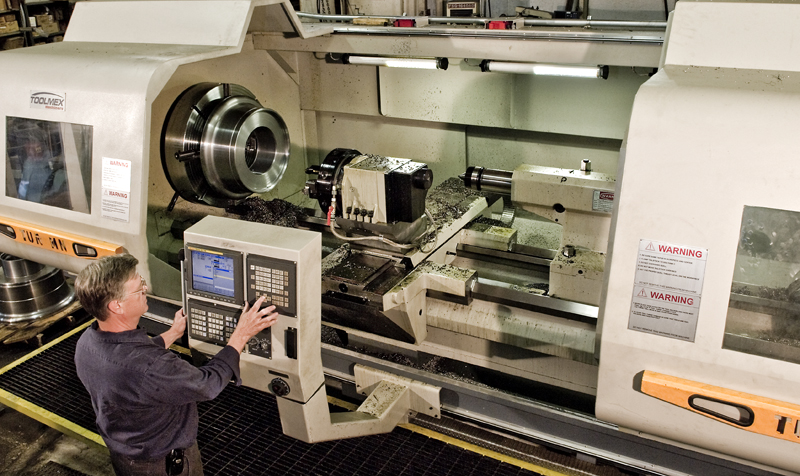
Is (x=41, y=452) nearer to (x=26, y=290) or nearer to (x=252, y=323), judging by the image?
(x=26, y=290)

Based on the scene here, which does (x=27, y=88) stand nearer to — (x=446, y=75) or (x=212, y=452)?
(x=212, y=452)

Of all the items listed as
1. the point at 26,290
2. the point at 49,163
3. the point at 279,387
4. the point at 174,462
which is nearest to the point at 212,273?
the point at 279,387

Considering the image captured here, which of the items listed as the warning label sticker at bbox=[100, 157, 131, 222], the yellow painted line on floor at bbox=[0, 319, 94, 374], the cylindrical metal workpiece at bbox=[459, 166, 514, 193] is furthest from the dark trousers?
the cylindrical metal workpiece at bbox=[459, 166, 514, 193]

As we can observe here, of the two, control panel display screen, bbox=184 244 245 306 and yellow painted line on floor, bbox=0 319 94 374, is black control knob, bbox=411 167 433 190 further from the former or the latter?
yellow painted line on floor, bbox=0 319 94 374

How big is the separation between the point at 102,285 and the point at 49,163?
1017 mm

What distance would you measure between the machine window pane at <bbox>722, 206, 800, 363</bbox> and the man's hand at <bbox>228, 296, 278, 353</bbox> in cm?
114

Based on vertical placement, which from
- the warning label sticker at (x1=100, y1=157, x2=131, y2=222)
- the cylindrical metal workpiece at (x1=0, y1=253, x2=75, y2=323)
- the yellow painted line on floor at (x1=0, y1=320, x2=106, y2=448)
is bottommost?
the yellow painted line on floor at (x1=0, y1=320, x2=106, y2=448)

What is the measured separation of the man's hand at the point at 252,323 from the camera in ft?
5.66

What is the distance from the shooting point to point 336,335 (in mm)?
2502

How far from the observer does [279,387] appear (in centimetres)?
186

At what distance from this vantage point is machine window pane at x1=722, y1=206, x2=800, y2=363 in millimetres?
1390

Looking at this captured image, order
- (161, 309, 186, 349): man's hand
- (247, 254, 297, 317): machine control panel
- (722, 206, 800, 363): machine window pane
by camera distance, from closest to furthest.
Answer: (722, 206, 800, 363): machine window pane → (247, 254, 297, 317): machine control panel → (161, 309, 186, 349): man's hand

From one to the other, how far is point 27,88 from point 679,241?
2258 mm

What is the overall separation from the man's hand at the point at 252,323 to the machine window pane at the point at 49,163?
2.96 feet
